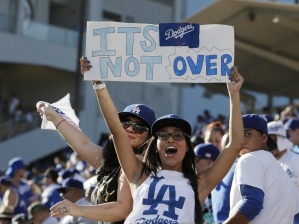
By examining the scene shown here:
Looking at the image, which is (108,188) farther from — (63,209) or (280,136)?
(280,136)

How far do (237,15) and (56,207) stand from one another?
37.4 ft

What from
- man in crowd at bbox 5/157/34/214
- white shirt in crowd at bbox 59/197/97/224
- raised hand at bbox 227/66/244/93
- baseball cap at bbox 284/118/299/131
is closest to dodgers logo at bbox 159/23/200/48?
raised hand at bbox 227/66/244/93

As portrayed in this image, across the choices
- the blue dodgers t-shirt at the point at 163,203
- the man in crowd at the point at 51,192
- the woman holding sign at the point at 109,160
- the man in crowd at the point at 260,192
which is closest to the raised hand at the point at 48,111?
the woman holding sign at the point at 109,160

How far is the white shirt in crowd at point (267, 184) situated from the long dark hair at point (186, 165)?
1.54 ft

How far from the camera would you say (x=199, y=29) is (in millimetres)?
5203

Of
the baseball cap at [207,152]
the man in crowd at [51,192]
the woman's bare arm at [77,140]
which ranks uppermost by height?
the woman's bare arm at [77,140]

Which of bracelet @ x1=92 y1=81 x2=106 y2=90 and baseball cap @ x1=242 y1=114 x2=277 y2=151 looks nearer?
bracelet @ x1=92 y1=81 x2=106 y2=90

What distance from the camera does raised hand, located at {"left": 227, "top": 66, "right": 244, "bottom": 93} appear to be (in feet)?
16.5

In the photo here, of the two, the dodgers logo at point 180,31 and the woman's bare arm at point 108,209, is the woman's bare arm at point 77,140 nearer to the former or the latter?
the woman's bare arm at point 108,209

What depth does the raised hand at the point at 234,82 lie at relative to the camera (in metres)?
5.04

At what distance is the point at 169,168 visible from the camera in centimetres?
502

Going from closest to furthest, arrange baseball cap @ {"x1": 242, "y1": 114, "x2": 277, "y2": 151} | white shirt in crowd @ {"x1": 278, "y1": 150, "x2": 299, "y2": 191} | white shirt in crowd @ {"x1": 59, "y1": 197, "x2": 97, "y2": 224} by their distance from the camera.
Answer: baseball cap @ {"x1": 242, "y1": 114, "x2": 277, "y2": 151} → white shirt in crowd @ {"x1": 278, "y1": 150, "x2": 299, "y2": 191} → white shirt in crowd @ {"x1": 59, "y1": 197, "x2": 97, "y2": 224}

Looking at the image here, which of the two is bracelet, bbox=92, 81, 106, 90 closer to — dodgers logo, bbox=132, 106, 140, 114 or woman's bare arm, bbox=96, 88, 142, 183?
woman's bare arm, bbox=96, 88, 142, 183

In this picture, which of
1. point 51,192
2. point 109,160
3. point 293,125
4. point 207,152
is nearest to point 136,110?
point 109,160
